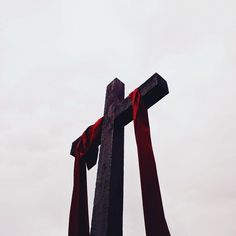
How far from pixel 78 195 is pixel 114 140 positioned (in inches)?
26.7

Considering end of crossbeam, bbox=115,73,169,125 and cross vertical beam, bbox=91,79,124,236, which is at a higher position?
end of crossbeam, bbox=115,73,169,125

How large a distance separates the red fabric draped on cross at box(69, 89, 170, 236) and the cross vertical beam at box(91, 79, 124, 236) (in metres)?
0.29

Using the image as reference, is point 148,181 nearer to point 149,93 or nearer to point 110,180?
point 110,180

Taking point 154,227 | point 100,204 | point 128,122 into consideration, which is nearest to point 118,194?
point 100,204

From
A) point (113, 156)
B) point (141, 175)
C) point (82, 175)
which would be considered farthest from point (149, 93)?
point (82, 175)

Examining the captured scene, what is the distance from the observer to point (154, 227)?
2.21m

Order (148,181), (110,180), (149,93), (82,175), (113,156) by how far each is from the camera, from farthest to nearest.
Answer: (82,175)
(149,93)
(113,156)
(110,180)
(148,181)

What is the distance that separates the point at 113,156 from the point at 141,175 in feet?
1.59

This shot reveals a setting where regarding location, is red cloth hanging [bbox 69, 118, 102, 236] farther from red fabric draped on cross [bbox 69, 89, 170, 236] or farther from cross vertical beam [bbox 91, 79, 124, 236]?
cross vertical beam [bbox 91, 79, 124, 236]

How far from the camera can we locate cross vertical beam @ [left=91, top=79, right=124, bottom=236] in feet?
8.02

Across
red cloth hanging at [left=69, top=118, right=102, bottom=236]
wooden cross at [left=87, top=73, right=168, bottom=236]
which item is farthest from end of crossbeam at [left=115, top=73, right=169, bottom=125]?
red cloth hanging at [left=69, top=118, right=102, bottom=236]

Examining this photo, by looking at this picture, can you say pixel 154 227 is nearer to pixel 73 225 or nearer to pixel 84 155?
pixel 73 225

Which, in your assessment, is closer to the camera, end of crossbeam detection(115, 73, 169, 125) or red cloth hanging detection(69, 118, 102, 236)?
red cloth hanging detection(69, 118, 102, 236)

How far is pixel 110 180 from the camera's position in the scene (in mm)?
2678
